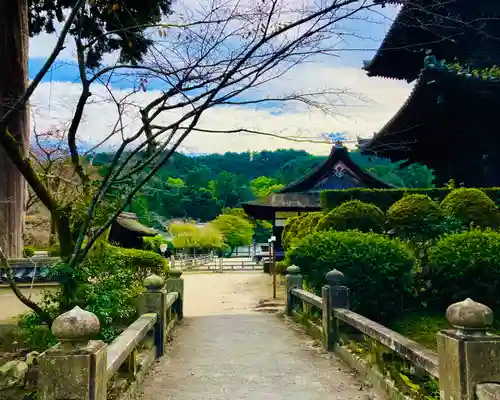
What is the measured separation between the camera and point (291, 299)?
12.8 m

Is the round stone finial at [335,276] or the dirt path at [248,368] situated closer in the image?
the dirt path at [248,368]

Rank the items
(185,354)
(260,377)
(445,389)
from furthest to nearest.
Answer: (185,354), (260,377), (445,389)

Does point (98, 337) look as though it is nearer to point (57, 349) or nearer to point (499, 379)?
point (57, 349)

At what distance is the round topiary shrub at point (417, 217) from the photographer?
10.6 metres

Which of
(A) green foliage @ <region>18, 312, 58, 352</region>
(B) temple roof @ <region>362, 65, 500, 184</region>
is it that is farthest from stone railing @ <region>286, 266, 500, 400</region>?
(B) temple roof @ <region>362, 65, 500, 184</region>

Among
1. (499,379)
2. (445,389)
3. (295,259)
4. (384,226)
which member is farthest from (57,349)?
(384,226)

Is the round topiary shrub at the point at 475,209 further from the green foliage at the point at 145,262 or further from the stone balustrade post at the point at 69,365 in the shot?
the stone balustrade post at the point at 69,365

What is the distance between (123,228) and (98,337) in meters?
23.5

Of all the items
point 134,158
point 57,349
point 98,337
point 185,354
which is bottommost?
point 185,354

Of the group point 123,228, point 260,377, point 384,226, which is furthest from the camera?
point 123,228

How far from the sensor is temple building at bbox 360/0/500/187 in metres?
10.4

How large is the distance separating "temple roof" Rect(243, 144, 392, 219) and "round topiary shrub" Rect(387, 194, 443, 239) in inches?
653

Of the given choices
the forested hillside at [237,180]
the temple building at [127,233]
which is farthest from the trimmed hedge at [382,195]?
the forested hillside at [237,180]

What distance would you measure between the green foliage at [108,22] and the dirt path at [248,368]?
4.49m
